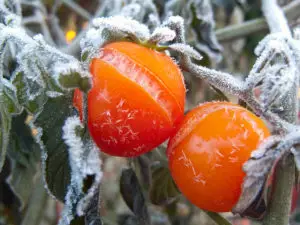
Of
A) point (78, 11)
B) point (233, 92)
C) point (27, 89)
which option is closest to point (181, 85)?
point (233, 92)

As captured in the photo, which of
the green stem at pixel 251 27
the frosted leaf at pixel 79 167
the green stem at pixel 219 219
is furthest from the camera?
the green stem at pixel 251 27

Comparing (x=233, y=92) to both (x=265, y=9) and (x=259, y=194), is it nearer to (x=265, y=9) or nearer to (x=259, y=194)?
(x=259, y=194)

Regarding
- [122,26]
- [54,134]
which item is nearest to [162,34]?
[122,26]

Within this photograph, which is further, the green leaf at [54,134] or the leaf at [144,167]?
the leaf at [144,167]

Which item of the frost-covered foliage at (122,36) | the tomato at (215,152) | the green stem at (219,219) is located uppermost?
the frost-covered foliage at (122,36)

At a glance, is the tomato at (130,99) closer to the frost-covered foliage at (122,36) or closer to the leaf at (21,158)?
the frost-covered foliage at (122,36)

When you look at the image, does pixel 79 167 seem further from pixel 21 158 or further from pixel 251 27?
pixel 251 27

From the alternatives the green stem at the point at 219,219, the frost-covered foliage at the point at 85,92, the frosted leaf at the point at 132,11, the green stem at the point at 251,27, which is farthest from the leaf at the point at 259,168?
the green stem at the point at 251,27
